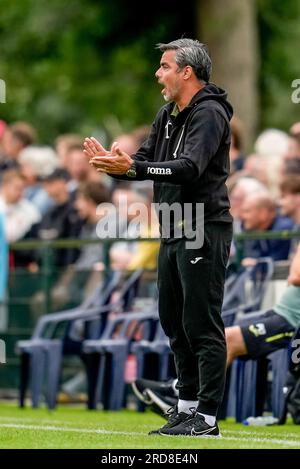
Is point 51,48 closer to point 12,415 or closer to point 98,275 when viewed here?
point 98,275

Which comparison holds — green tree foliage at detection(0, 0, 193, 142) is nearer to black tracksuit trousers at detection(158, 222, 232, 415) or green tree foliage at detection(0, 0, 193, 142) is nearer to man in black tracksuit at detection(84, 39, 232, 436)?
man in black tracksuit at detection(84, 39, 232, 436)

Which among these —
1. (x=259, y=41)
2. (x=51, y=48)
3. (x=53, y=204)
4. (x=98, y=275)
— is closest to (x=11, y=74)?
(x=51, y=48)

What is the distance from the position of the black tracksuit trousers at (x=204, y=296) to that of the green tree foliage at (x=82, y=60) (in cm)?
1493

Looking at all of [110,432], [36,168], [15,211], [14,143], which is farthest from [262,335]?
[14,143]

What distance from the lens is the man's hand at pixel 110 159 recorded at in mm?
9484

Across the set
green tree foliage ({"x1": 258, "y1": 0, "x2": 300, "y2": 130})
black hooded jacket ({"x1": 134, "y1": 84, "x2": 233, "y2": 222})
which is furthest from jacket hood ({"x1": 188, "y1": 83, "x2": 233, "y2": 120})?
green tree foliage ({"x1": 258, "y1": 0, "x2": 300, "y2": 130})

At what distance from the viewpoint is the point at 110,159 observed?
9.49m

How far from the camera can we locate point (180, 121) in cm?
990

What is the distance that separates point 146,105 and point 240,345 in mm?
16526

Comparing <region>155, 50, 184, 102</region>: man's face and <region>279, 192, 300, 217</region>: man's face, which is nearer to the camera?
<region>155, 50, 184, 102</region>: man's face

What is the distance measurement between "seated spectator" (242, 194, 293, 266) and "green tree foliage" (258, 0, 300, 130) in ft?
39.5

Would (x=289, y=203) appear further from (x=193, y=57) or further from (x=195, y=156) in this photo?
(x=195, y=156)

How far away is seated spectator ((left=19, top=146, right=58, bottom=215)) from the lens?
58.0 feet

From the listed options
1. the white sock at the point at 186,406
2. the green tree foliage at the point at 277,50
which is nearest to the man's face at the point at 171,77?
the white sock at the point at 186,406
